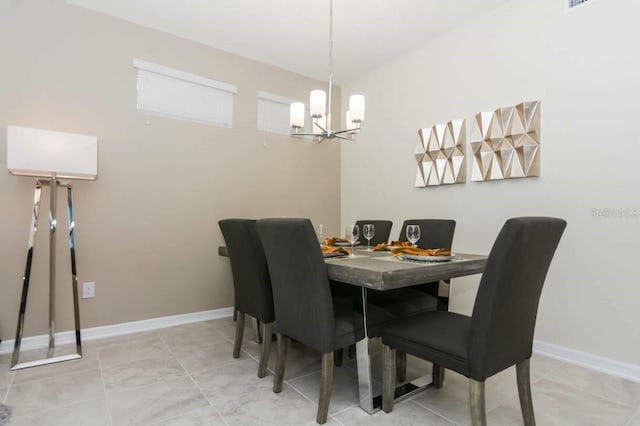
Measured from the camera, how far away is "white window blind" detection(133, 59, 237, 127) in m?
3.14

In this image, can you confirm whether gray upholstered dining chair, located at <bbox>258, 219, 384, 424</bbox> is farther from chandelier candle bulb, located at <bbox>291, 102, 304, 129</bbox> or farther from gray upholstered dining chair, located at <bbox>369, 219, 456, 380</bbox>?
chandelier candle bulb, located at <bbox>291, 102, 304, 129</bbox>

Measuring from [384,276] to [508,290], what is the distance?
465mm

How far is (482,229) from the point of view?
298 cm

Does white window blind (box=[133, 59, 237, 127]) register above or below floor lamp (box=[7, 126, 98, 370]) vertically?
above

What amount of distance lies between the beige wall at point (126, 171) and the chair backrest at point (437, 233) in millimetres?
1798

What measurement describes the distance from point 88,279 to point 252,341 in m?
1.45

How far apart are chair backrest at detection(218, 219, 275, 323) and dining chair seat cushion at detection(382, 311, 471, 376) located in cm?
77

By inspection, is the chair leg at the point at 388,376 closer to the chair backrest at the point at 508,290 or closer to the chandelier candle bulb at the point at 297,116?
the chair backrest at the point at 508,290

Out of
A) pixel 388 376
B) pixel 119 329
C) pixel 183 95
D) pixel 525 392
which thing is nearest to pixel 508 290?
pixel 525 392

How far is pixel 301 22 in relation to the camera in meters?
3.06

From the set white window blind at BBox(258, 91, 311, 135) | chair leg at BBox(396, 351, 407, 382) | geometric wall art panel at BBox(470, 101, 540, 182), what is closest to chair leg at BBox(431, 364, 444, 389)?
chair leg at BBox(396, 351, 407, 382)

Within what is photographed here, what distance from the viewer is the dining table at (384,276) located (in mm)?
1454

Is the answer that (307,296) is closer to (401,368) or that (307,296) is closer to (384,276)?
(384,276)

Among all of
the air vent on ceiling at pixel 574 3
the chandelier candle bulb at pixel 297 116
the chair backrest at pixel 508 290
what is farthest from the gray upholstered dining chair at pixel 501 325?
the air vent on ceiling at pixel 574 3
